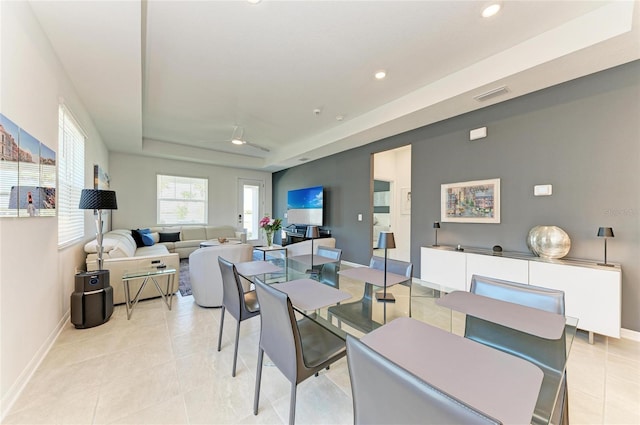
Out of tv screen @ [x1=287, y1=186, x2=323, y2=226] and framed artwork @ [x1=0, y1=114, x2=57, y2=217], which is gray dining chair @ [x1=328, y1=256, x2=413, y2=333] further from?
tv screen @ [x1=287, y1=186, x2=323, y2=226]

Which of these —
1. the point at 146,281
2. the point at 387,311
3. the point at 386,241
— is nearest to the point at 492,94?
the point at 386,241

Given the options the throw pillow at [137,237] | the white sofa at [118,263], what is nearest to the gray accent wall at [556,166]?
the white sofa at [118,263]

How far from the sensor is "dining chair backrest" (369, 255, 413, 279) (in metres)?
2.15

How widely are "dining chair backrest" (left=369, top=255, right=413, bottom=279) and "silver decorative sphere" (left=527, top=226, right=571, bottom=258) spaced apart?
1.70 meters

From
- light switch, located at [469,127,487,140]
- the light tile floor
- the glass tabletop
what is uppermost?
light switch, located at [469,127,487,140]

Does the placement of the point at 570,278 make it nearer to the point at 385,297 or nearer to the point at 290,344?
the point at 385,297

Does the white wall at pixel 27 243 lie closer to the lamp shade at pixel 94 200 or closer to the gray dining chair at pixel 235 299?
the lamp shade at pixel 94 200

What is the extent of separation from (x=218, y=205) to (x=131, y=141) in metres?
2.79

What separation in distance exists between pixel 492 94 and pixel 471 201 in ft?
4.49

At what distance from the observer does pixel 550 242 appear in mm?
2611

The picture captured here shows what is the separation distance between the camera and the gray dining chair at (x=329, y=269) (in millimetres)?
2127

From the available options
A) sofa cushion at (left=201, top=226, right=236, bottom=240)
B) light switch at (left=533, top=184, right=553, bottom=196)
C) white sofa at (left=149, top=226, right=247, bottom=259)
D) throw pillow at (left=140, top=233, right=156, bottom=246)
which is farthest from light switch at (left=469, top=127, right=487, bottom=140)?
throw pillow at (left=140, top=233, right=156, bottom=246)

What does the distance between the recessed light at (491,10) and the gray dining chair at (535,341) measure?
2171 mm

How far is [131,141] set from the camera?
500cm
